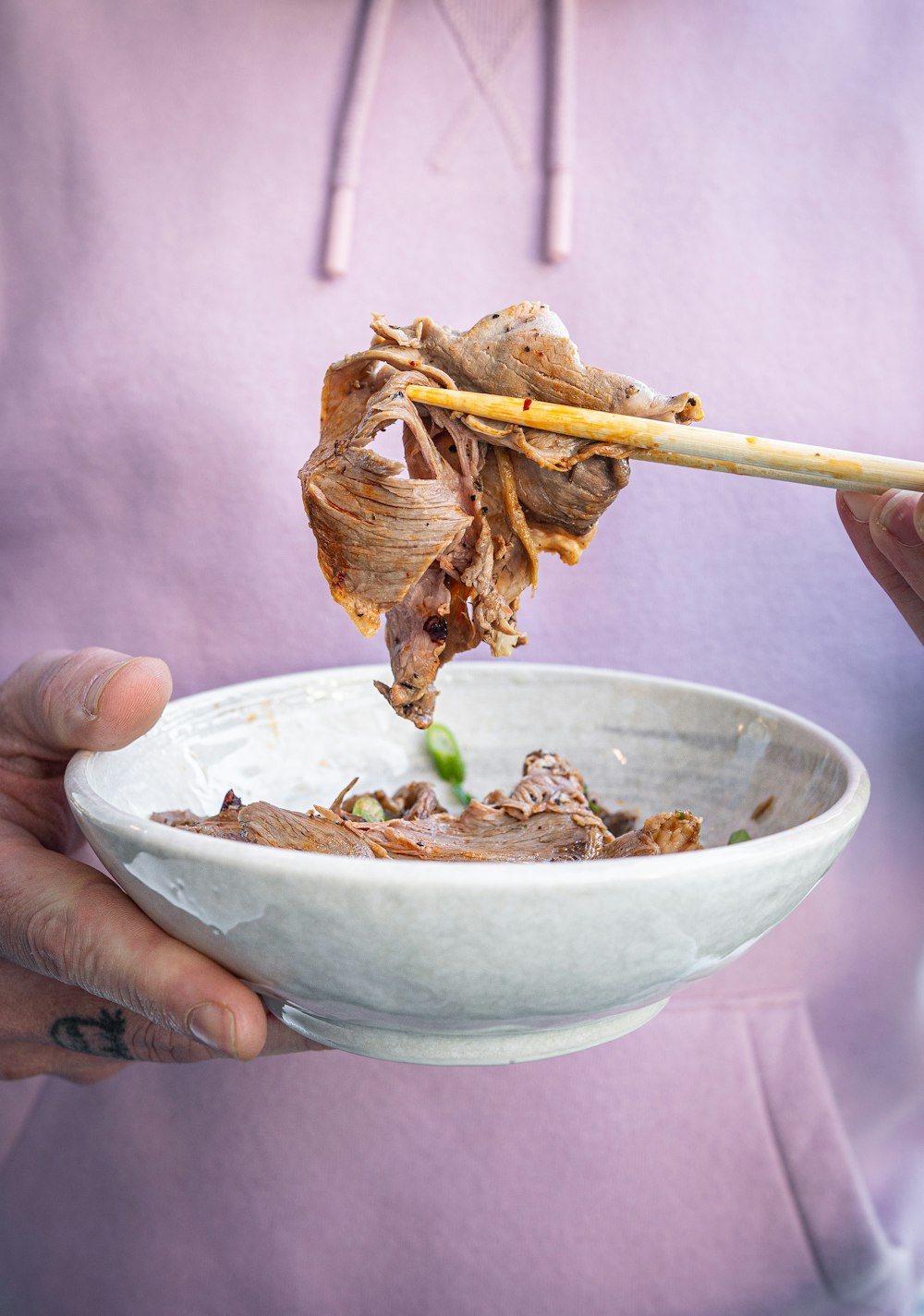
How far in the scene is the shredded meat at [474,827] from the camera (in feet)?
4.20

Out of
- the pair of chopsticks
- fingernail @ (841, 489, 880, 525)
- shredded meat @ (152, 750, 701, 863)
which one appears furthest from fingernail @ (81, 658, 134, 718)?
fingernail @ (841, 489, 880, 525)

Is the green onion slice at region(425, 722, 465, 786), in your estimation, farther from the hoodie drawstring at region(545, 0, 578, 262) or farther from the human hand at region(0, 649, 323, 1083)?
the hoodie drawstring at region(545, 0, 578, 262)

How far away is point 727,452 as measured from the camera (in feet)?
3.77

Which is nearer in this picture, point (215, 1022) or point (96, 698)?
point (215, 1022)

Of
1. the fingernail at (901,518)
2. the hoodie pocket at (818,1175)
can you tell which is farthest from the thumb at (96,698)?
the hoodie pocket at (818,1175)

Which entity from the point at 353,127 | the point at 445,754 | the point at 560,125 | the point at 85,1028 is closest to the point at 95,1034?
the point at 85,1028

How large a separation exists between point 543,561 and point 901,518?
1032 mm

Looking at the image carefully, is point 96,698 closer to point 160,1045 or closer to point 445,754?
point 160,1045

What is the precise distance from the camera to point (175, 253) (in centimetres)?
204

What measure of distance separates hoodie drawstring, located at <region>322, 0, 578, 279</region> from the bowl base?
146 centimetres

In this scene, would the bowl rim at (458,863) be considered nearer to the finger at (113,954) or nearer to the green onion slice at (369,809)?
the finger at (113,954)

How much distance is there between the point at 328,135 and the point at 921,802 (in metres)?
1.83

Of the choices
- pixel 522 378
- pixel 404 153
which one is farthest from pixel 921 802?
pixel 404 153

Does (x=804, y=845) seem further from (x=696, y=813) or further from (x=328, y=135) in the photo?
(x=328, y=135)
